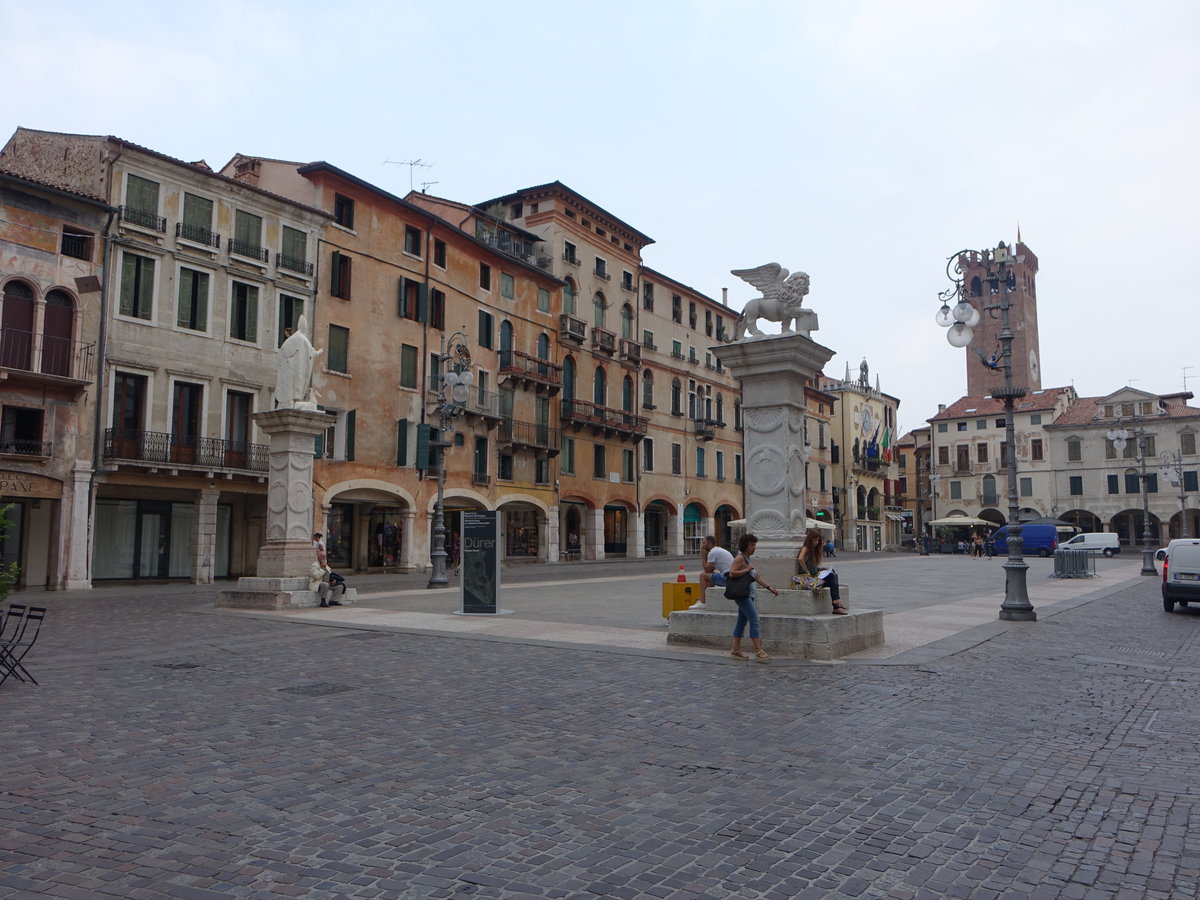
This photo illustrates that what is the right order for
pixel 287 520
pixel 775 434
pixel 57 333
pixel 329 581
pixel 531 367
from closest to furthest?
pixel 775 434 < pixel 287 520 < pixel 329 581 < pixel 57 333 < pixel 531 367

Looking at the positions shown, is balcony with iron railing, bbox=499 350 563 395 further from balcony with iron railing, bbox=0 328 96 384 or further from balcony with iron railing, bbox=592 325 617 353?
balcony with iron railing, bbox=0 328 96 384

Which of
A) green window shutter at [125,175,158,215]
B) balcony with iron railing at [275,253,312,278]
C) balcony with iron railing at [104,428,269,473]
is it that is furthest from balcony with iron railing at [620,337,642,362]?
green window shutter at [125,175,158,215]

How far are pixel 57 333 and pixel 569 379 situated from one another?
24506 millimetres

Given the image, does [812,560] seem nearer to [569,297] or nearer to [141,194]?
[141,194]

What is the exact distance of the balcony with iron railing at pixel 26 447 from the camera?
22703 mm

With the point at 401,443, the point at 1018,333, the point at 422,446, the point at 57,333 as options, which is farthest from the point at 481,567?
the point at 1018,333

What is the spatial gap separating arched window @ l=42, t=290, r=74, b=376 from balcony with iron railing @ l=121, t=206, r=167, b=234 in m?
2.98

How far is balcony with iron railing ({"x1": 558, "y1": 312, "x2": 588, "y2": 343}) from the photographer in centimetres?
4362

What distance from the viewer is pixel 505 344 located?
40344 millimetres

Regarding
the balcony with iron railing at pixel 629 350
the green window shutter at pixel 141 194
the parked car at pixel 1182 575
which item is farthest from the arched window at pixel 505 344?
the parked car at pixel 1182 575

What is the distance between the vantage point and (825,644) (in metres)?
10.1

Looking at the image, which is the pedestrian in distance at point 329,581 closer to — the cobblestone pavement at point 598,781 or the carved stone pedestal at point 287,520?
the carved stone pedestal at point 287,520

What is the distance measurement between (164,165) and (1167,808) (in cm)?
2896

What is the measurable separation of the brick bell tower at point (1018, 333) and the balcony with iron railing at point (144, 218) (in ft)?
257
